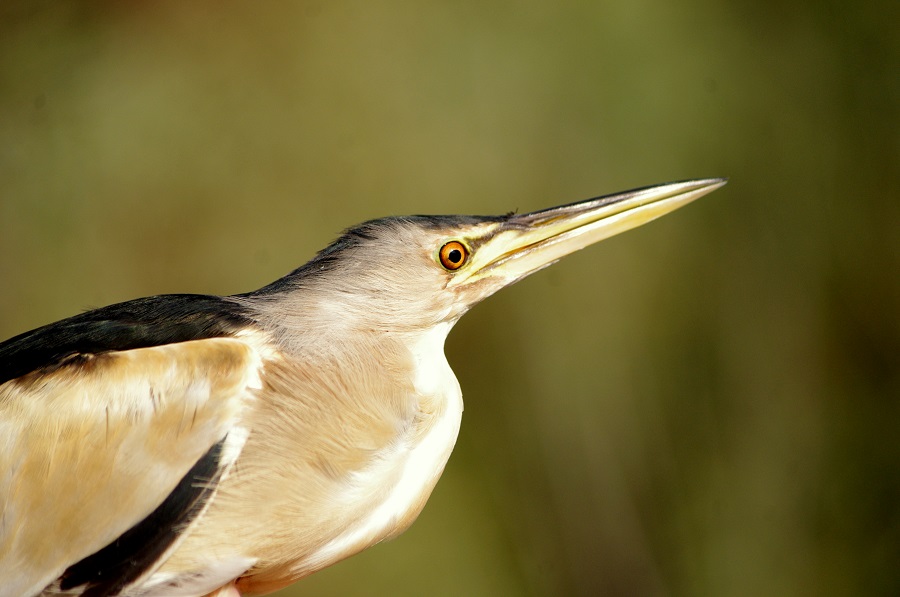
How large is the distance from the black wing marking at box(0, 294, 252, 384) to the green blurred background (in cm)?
173

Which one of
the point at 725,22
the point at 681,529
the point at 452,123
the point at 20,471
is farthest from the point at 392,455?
the point at 725,22

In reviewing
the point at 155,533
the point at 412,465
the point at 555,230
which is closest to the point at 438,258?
the point at 555,230

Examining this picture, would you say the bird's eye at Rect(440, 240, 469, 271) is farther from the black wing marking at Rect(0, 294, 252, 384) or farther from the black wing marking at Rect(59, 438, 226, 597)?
the black wing marking at Rect(59, 438, 226, 597)

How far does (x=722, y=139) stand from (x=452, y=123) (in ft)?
3.12

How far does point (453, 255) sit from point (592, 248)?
1726 mm

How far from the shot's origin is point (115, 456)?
3.54 feet

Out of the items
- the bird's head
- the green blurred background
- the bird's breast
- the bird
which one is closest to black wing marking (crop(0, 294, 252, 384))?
the bird

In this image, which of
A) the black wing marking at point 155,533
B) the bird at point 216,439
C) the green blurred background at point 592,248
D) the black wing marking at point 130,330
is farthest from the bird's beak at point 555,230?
the green blurred background at point 592,248

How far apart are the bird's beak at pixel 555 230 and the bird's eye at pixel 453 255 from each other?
13mm

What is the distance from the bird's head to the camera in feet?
4.09

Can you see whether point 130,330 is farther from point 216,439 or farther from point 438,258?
point 438,258

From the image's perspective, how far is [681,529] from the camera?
281 centimetres

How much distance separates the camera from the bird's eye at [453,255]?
1.28 metres

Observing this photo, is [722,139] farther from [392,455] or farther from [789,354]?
[392,455]
